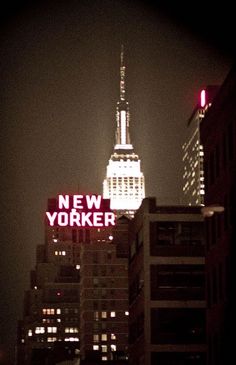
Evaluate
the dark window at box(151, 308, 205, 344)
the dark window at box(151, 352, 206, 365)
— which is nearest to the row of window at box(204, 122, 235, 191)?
the dark window at box(151, 308, 205, 344)

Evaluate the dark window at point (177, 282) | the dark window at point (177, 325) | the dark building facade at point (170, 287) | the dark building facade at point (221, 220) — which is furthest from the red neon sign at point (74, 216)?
the dark building facade at point (221, 220)

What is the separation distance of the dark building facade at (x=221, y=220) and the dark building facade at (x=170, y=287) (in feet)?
70.1

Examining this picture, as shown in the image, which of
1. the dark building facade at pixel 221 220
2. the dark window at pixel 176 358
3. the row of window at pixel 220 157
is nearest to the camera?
the dark building facade at pixel 221 220

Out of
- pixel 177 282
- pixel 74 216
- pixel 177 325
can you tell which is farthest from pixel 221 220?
pixel 74 216

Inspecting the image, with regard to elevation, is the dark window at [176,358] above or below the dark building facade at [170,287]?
below

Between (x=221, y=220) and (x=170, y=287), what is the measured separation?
94.2 feet

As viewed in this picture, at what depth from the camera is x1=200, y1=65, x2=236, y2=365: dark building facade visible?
61.8 metres

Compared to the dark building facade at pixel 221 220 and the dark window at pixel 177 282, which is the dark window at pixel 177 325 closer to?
the dark window at pixel 177 282

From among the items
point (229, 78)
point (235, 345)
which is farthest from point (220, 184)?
point (235, 345)

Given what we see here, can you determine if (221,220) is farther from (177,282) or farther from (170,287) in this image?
(170,287)

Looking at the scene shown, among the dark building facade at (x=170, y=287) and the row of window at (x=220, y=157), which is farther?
the dark building facade at (x=170, y=287)

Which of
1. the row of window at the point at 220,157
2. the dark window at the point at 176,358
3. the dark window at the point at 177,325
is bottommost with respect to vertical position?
the dark window at the point at 176,358

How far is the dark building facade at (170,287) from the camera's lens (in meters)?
91.1

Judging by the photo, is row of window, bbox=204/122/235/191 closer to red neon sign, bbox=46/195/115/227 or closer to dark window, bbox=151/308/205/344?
dark window, bbox=151/308/205/344
